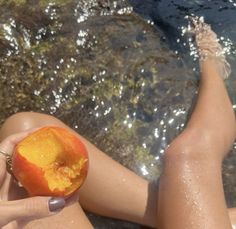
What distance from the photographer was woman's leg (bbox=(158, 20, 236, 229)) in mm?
2674

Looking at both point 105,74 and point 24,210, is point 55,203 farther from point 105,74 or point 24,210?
point 105,74

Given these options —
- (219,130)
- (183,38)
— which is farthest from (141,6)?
(219,130)

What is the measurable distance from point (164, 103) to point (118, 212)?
99 cm

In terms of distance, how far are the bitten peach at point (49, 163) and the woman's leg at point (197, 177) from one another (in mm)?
460

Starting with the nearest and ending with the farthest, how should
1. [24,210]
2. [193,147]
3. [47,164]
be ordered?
[24,210] → [47,164] → [193,147]

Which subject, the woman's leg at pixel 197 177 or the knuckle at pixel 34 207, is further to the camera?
the woman's leg at pixel 197 177

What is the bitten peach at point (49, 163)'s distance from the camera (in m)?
2.48

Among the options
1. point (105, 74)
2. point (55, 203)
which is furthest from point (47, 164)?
point (105, 74)

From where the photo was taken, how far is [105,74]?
3.86 m

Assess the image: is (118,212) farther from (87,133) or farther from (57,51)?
(57,51)

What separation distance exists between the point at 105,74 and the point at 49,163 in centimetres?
142

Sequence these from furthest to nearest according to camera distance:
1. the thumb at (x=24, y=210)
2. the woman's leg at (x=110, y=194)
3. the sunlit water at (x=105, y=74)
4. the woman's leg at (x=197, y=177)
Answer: the sunlit water at (x=105, y=74) < the woman's leg at (x=110, y=194) < the woman's leg at (x=197, y=177) < the thumb at (x=24, y=210)

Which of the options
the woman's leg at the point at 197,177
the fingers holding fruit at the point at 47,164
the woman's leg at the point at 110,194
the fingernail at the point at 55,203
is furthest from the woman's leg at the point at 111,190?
the fingernail at the point at 55,203

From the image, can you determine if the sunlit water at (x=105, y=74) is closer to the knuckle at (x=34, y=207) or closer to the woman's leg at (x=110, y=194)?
the woman's leg at (x=110, y=194)
